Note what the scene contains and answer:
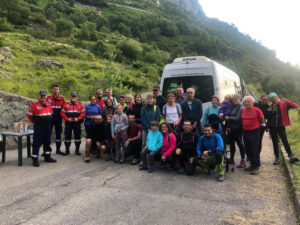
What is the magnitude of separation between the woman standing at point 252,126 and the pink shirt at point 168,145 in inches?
70.6

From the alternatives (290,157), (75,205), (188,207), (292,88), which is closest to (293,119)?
(290,157)

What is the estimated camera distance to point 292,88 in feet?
138

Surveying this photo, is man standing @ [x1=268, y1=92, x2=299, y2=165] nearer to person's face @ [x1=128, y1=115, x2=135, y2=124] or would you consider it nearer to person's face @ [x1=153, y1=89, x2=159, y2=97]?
person's face @ [x1=153, y1=89, x2=159, y2=97]

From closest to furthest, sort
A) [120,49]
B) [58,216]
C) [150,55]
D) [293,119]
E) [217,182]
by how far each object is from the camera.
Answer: [58,216], [217,182], [293,119], [120,49], [150,55]

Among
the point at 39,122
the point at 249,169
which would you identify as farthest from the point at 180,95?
the point at 39,122

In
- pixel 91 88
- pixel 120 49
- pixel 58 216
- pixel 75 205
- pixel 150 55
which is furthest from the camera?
pixel 150 55

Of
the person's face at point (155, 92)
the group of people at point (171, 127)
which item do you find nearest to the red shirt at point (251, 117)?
the group of people at point (171, 127)

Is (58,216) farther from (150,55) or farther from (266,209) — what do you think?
(150,55)

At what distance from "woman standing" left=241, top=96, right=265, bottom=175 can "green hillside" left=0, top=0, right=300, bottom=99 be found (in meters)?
9.75

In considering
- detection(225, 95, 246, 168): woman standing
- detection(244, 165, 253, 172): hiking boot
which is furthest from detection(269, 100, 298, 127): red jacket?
detection(244, 165, 253, 172): hiking boot

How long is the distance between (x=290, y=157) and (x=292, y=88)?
4134 centimetres

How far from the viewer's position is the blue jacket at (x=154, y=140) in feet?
20.3

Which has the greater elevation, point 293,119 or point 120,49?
point 120,49

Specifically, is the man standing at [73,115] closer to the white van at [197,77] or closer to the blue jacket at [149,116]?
the blue jacket at [149,116]
